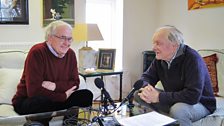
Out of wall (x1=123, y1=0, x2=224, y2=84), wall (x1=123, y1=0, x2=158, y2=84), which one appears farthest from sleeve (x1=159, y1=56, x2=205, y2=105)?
wall (x1=123, y1=0, x2=158, y2=84)

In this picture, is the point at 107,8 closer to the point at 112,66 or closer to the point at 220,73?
the point at 112,66

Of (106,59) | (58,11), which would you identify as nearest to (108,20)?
(58,11)

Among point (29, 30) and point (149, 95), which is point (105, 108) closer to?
point (149, 95)

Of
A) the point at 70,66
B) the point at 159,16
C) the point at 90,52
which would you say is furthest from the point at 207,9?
the point at 70,66

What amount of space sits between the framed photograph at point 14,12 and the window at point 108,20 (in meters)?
0.95

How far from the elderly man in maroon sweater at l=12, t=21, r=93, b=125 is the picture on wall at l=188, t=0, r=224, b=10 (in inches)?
79.6

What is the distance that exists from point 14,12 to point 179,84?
228 centimetres

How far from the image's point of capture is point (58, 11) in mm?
3611

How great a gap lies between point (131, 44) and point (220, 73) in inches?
68.7

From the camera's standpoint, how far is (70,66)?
93.4 inches

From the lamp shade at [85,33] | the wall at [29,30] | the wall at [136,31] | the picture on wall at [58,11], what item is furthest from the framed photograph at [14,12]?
the wall at [136,31]

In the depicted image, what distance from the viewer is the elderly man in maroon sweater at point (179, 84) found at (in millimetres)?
1925

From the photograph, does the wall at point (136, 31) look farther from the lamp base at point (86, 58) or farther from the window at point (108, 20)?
the lamp base at point (86, 58)

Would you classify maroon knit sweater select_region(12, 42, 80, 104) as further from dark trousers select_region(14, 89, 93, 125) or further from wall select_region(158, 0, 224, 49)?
wall select_region(158, 0, 224, 49)
